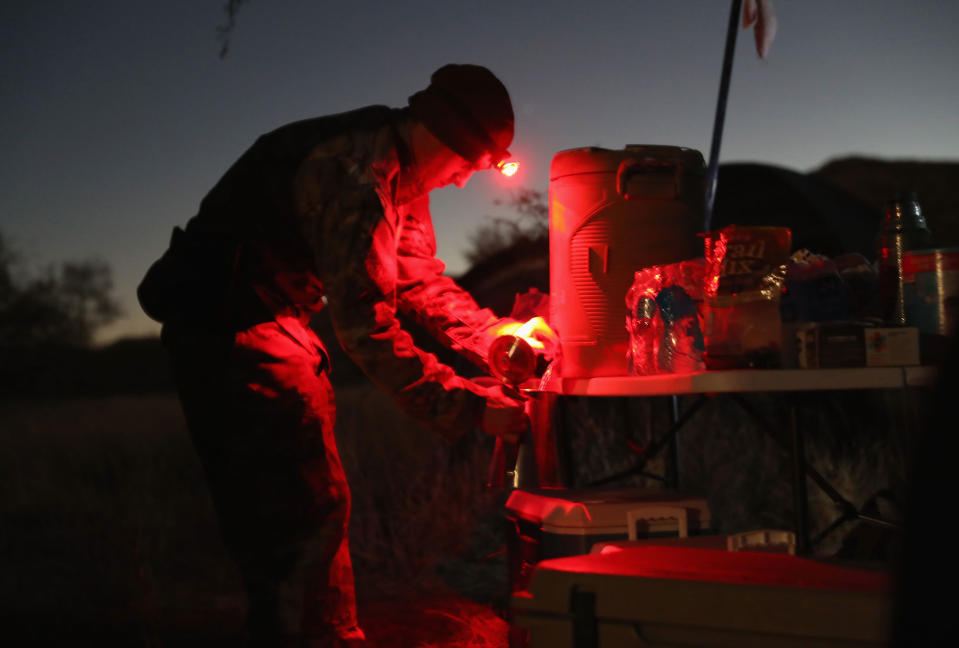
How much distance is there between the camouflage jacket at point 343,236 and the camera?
6.73 feet

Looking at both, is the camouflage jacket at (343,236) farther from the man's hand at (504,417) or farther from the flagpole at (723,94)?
the flagpole at (723,94)

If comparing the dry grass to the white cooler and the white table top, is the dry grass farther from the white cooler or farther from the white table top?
the white table top

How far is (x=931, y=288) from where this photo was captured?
168 centimetres

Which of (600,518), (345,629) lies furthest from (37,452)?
(600,518)

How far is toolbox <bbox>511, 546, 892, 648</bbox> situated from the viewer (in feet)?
3.65

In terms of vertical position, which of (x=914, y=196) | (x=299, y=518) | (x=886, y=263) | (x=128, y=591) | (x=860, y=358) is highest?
(x=914, y=196)

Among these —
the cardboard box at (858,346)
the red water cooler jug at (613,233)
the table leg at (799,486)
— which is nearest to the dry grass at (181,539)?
the red water cooler jug at (613,233)

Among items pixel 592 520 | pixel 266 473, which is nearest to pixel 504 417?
pixel 592 520

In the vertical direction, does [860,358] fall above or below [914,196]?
below

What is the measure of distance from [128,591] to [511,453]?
3.17 meters

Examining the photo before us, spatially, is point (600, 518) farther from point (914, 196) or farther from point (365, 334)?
point (914, 196)

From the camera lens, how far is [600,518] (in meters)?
1.96

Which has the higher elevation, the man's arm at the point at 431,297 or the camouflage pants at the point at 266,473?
the man's arm at the point at 431,297

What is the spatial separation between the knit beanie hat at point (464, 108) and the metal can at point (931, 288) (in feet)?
3.56
